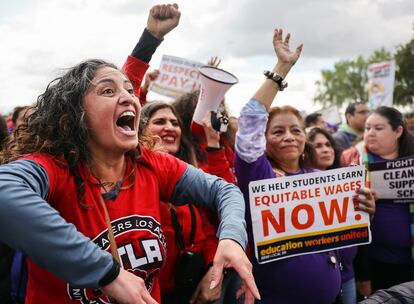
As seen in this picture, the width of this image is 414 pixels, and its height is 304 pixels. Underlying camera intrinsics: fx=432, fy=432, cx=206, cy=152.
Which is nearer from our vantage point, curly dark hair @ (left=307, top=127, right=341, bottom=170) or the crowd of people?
the crowd of people

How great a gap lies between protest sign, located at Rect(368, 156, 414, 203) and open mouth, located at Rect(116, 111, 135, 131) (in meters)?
2.11

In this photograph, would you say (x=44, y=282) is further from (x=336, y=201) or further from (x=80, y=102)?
(x=336, y=201)

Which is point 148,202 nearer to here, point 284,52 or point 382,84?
point 284,52

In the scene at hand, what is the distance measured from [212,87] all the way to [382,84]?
7141 millimetres

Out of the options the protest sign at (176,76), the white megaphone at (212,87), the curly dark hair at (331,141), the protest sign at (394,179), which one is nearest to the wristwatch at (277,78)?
the white megaphone at (212,87)

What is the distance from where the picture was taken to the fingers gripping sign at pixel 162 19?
247 cm

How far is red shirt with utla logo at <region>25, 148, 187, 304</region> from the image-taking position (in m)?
1.51

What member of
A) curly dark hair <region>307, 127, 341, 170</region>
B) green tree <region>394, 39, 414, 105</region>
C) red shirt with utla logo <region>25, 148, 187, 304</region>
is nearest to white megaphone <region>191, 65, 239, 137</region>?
red shirt with utla logo <region>25, 148, 187, 304</region>

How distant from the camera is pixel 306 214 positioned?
256 cm

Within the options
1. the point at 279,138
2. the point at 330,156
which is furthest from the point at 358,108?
the point at 279,138

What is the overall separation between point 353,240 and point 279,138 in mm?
787

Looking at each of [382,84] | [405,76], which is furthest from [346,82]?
[382,84]

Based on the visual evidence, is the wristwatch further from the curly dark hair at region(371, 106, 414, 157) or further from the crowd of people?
the curly dark hair at region(371, 106, 414, 157)

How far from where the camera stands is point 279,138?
287 centimetres
